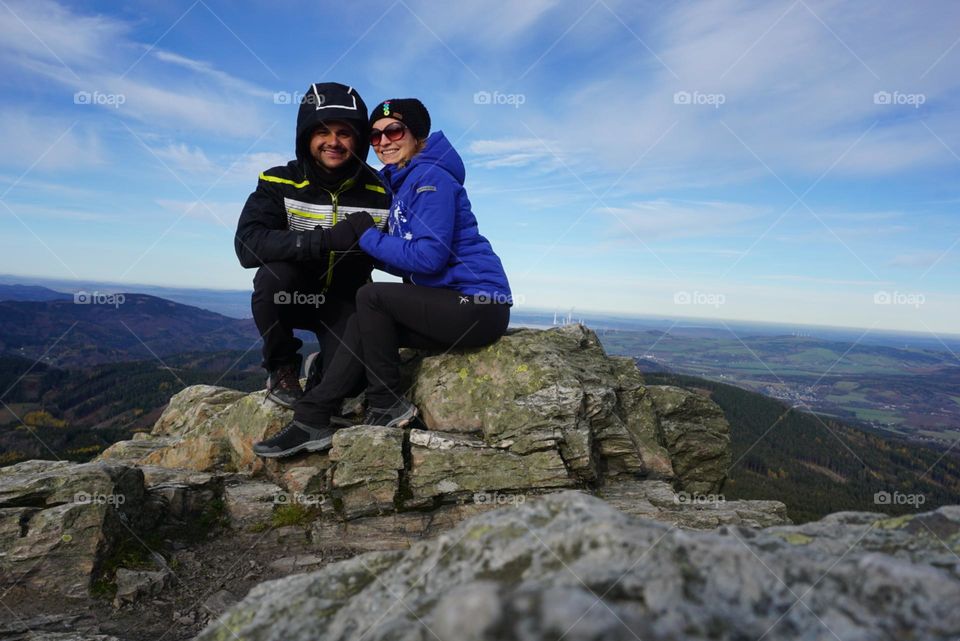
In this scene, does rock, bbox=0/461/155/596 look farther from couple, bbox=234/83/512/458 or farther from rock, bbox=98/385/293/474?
rock, bbox=98/385/293/474

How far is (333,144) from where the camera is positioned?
8742 millimetres

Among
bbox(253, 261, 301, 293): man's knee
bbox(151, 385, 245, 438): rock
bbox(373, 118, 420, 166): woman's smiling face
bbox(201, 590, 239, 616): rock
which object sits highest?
bbox(373, 118, 420, 166): woman's smiling face

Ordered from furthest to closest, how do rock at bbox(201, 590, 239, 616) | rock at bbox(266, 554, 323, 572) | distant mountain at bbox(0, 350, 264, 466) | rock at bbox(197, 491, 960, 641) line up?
distant mountain at bbox(0, 350, 264, 466) → rock at bbox(266, 554, 323, 572) → rock at bbox(201, 590, 239, 616) → rock at bbox(197, 491, 960, 641)

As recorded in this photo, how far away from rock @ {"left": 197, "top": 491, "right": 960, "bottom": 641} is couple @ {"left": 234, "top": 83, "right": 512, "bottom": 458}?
5363 mm

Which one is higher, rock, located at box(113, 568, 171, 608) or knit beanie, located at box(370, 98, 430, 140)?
knit beanie, located at box(370, 98, 430, 140)

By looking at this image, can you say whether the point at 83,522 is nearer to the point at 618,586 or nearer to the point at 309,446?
the point at 309,446

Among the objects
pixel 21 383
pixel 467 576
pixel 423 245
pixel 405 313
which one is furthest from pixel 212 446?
pixel 21 383

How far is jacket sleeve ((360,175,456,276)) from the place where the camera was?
25.2 feet

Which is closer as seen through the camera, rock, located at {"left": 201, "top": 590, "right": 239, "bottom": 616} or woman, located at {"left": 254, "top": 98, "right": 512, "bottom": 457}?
rock, located at {"left": 201, "top": 590, "right": 239, "bottom": 616}

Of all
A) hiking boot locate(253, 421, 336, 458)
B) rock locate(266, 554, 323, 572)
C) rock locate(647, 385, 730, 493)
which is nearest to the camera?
rock locate(266, 554, 323, 572)

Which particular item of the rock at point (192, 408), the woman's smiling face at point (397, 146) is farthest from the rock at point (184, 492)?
the woman's smiling face at point (397, 146)

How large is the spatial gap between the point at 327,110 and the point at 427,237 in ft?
9.50

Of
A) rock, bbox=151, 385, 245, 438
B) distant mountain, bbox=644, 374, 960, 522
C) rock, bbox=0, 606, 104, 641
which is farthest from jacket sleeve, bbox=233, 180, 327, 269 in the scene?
distant mountain, bbox=644, 374, 960, 522

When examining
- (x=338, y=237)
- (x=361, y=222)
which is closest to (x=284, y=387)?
(x=338, y=237)
